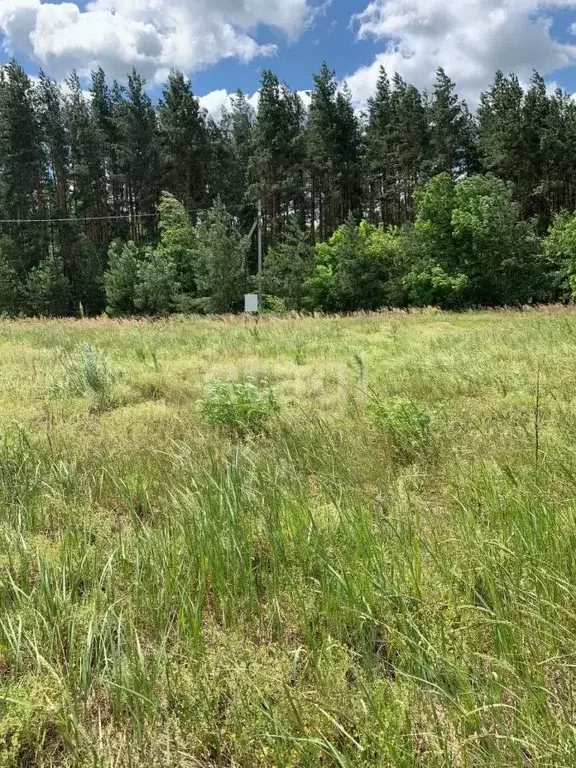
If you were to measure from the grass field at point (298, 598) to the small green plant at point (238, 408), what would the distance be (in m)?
0.31

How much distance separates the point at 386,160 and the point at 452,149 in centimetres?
475

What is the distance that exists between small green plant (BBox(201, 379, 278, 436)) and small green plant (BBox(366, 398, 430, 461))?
43.5 inches

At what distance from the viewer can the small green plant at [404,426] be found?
376 cm

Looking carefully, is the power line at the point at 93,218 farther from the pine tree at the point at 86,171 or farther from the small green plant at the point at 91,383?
the small green plant at the point at 91,383

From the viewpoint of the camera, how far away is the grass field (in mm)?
1390

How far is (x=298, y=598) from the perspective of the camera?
1.98 meters

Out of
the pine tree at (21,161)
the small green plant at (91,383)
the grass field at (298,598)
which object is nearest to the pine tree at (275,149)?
the pine tree at (21,161)

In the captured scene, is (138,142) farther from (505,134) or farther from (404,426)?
(404,426)

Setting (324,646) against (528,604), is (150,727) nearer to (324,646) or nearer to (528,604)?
(324,646)

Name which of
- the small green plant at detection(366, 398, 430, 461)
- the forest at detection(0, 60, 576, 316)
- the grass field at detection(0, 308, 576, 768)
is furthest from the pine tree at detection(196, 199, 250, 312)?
the small green plant at detection(366, 398, 430, 461)

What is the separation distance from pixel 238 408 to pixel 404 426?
5.36 ft

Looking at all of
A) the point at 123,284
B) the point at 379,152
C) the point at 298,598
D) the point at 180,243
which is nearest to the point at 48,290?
the point at 123,284

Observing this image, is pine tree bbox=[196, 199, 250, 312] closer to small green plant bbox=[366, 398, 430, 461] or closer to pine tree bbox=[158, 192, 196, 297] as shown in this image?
pine tree bbox=[158, 192, 196, 297]

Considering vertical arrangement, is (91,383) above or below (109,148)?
below
